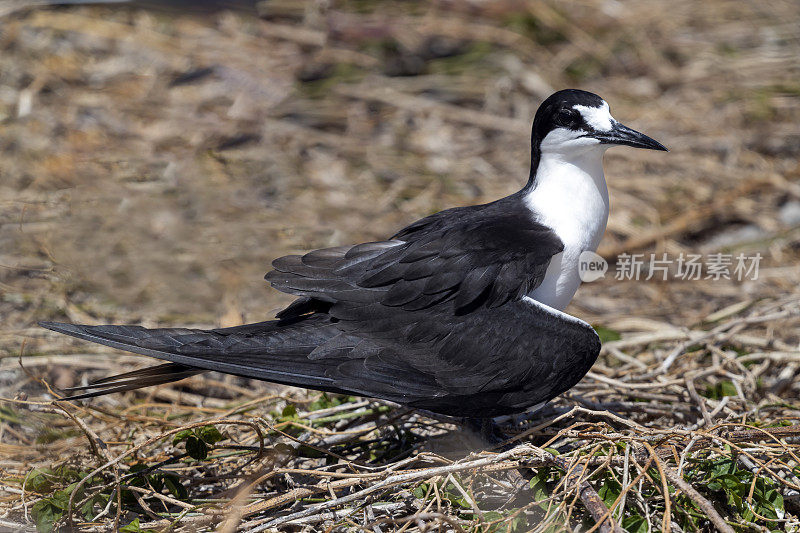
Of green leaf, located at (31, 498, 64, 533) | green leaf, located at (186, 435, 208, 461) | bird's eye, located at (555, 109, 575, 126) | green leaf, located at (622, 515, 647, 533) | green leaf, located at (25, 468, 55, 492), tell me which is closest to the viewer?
green leaf, located at (622, 515, 647, 533)

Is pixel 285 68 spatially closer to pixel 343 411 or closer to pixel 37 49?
pixel 37 49

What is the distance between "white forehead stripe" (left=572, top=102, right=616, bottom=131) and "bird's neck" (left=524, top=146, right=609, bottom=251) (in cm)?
10

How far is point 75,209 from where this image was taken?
18.3ft

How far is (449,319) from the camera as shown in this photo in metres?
3.12

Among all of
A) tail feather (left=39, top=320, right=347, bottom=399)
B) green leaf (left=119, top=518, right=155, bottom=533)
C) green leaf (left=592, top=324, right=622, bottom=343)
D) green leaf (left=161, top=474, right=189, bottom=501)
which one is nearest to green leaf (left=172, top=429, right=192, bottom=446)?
green leaf (left=161, top=474, right=189, bottom=501)

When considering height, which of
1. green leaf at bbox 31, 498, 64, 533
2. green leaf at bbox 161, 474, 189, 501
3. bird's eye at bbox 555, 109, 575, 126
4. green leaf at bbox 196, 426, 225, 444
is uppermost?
bird's eye at bbox 555, 109, 575, 126

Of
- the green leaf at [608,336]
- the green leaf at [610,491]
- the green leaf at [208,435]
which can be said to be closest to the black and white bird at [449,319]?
the green leaf at [208,435]

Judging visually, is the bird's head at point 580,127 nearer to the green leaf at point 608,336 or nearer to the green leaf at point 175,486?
the green leaf at point 608,336

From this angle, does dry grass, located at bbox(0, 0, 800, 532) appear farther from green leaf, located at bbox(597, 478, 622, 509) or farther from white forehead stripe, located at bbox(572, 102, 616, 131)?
white forehead stripe, located at bbox(572, 102, 616, 131)

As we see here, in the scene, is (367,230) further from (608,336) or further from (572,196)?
(572,196)

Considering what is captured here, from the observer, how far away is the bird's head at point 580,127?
10.7 feet

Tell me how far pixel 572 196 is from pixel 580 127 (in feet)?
0.89

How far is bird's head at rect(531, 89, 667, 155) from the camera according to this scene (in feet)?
10.7

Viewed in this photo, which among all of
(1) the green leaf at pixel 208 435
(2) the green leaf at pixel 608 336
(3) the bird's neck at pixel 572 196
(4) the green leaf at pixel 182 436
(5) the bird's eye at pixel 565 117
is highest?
(5) the bird's eye at pixel 565 117
